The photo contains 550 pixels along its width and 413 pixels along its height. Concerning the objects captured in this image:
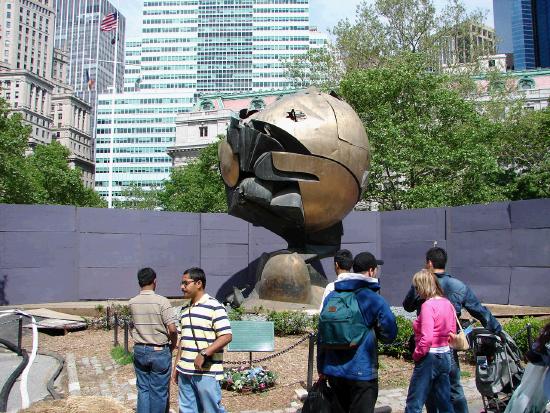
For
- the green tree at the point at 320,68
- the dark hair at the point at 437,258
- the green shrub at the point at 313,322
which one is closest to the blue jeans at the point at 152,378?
the dark hair at the point at 437,258

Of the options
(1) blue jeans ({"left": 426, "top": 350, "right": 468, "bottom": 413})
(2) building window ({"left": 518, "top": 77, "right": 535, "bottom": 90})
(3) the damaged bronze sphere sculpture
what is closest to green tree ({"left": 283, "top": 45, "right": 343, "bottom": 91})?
(3) the damaged bronze sphere sculpture

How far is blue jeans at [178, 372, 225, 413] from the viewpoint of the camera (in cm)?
473

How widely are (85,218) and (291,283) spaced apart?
23.9 ft

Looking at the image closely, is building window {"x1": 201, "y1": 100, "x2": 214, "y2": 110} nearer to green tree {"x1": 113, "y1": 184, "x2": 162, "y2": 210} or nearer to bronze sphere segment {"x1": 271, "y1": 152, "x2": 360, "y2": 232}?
green tree {"x1": 113, "y1": 184, "x2": 162, "y2": 210}

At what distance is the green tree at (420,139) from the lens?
23.0 meters

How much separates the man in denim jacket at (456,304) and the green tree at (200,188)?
95.0 ft

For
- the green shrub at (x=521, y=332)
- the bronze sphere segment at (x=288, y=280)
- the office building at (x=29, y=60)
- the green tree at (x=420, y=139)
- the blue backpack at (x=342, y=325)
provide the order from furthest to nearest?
the office building at (x=29, y=60) < the green tree at (x=420, y=139) < the bronze sphere segment at (x=288, y=280) < the green shrub at (x=521, y=332) < the blue backpack at (x=342, y=325)

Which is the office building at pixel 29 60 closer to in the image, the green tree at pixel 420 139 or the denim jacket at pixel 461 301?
the green tree at pixel 420 139

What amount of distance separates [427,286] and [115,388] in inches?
178

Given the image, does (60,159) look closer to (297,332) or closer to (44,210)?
(44,210)

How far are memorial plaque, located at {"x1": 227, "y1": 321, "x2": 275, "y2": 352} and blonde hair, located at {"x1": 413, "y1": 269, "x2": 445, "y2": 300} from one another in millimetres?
3021

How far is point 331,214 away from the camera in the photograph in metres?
12.7

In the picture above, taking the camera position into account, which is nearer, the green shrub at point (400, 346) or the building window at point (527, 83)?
the green shrub at point (400, 346)

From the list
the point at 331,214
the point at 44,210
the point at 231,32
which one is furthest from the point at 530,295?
the point at 231,32
